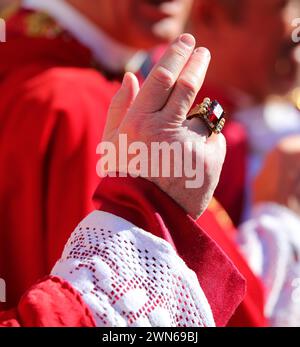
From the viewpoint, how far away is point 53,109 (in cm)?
163

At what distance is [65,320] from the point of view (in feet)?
3.18

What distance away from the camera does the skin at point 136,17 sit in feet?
6.11

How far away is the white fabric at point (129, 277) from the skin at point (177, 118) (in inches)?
2.6

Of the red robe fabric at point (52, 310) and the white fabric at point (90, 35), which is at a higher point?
the white fabric at point (90, 35)

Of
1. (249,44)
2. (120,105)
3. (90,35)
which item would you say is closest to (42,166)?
(90,35)

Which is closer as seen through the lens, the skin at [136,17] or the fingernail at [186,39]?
the fingernail at [186,39]

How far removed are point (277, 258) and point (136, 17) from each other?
54 cm

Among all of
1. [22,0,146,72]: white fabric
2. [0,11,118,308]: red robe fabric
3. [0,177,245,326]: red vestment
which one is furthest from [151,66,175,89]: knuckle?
[22,0,146,72]: white fabric

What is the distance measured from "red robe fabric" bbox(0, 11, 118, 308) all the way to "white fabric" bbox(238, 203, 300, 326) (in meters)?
0.36

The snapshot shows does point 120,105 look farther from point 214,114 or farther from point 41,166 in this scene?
point 41,166

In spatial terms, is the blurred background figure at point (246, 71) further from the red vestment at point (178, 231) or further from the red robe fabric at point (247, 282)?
the red vestment at point (178, 231)

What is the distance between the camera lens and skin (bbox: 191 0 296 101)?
242 centimetres

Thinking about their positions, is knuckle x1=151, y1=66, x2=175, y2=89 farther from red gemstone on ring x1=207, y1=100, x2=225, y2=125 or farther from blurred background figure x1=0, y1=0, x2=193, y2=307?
blurred background figure x1=0, y1=0, x2=193, y2=307

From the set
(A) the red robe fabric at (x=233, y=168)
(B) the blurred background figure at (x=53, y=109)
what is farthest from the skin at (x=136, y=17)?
(A) the red robe fabric at (x=233, y=168)
